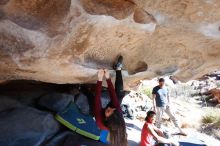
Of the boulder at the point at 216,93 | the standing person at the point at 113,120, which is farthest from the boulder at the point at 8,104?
the boulder at the point at 216,93

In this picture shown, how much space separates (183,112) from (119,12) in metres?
7.97

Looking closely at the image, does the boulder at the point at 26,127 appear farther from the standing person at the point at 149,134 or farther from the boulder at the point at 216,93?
the boulder at the point at 216,93

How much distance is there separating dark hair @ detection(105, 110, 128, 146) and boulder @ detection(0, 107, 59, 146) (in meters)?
1.01

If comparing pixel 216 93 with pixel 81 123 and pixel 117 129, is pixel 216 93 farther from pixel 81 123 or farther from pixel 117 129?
pixel 117 129

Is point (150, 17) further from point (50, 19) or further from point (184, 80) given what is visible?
point (184, 80)

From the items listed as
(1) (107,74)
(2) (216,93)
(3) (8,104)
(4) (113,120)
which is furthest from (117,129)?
(2) (216,93)

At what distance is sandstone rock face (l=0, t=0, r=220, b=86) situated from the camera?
11.7 ft

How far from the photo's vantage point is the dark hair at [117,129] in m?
4.23

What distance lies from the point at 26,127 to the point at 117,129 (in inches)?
52.3

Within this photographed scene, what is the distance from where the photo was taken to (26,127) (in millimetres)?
4781

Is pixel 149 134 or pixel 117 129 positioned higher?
pixel 117 129

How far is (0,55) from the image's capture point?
11.9 ft

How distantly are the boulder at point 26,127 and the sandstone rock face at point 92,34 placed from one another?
2.10 feet

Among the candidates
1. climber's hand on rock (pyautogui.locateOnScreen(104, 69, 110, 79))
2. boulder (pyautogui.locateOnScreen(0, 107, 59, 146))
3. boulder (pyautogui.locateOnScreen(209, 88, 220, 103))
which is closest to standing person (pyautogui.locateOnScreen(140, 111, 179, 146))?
climber's hand on rock (pyautogui.locateOnScreen(104, 69, 110, 79))
